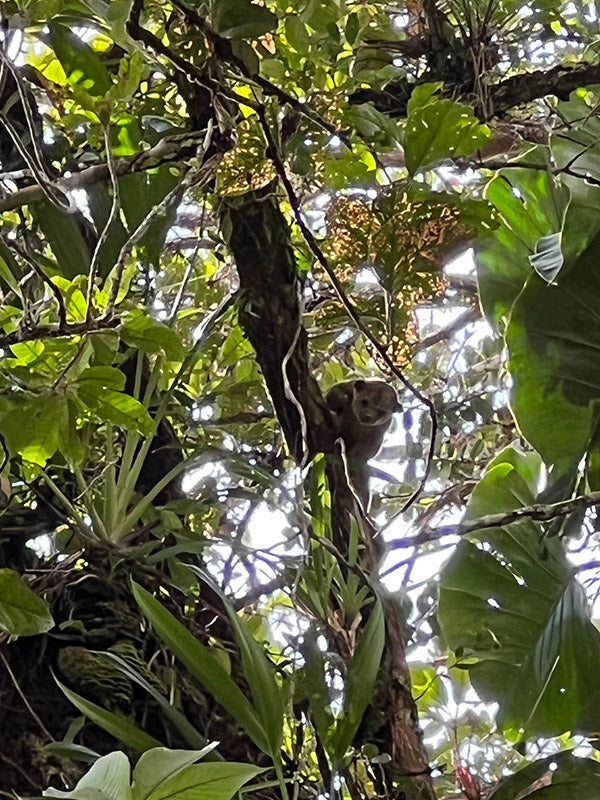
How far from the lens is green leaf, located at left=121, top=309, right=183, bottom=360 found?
0.72 meters

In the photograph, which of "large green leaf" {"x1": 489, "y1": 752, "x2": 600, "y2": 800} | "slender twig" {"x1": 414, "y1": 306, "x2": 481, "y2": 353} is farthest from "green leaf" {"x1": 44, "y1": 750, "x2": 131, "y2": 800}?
"slender twig" {"x1": 414, "y1": 306, "x2": 481, "y2": 353}

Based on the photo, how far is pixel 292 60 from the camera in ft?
3.02

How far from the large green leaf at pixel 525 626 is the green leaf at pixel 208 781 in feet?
1.64

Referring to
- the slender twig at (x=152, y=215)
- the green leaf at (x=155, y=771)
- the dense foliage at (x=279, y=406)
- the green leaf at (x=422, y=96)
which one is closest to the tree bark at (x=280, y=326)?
the dense foliage at (x=279, y=406)

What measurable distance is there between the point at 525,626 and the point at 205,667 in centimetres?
52

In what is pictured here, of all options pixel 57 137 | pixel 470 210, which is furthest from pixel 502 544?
pixel 57 137

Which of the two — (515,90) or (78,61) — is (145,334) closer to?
(78,61)

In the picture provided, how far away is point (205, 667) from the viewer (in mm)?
739

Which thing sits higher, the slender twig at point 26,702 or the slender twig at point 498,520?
the slender twig at point 498,520

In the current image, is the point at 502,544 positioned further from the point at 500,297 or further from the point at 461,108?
the point at 461,108

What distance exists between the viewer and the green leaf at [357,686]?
2.50ft

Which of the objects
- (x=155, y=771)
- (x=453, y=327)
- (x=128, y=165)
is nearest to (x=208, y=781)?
(x=155, y=771)

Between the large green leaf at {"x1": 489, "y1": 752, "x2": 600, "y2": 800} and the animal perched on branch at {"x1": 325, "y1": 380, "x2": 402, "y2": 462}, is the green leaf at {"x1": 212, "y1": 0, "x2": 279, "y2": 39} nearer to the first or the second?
the animal perched on branch at {"x1": 325, "y1": 380, "x2": 402, "y2": 462}

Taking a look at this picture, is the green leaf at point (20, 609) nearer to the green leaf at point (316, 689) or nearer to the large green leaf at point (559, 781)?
the green leaf at point (316, 689)
